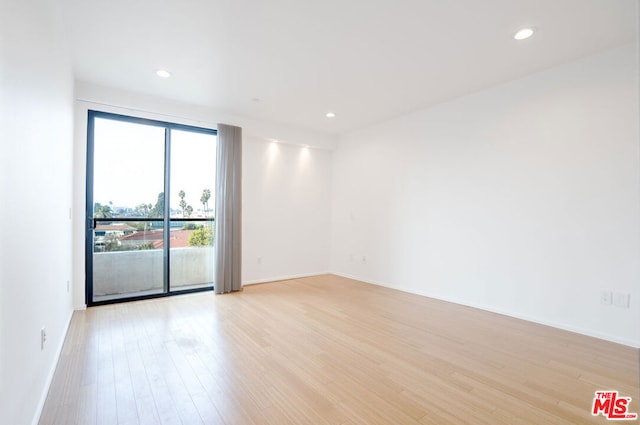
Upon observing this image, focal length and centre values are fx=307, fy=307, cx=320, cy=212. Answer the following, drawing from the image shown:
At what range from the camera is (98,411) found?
187cm

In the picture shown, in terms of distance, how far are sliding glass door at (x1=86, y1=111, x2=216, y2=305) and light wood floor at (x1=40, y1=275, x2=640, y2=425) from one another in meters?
0.59

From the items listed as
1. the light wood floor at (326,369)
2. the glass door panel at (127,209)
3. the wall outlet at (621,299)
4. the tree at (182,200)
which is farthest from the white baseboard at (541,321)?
the glass door panel at (127,209)

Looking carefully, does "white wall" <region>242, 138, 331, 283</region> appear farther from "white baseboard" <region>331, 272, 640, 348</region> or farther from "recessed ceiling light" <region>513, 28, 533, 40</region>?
"recessed ceiling light" <region>513, 28, 533, 40</region>

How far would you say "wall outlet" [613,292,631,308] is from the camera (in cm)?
288

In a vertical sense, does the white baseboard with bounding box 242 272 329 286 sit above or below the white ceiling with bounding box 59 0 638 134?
below

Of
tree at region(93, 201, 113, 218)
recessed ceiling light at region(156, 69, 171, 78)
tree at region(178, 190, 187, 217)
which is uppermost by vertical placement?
recessed ceiling light at region(156, 69, 171, 78)

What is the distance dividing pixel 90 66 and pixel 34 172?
2.18m

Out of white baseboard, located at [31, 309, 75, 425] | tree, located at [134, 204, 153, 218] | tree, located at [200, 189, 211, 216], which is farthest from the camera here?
tree, located at [200, 189, 211, 216]

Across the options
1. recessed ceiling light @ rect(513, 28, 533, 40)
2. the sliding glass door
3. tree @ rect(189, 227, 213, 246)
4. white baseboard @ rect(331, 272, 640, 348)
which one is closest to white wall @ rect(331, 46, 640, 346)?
white baseboard @ rect(331, 272, 640, 348)

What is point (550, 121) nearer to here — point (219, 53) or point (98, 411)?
point (219, 53)

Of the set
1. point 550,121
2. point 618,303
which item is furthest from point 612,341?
point 550,121

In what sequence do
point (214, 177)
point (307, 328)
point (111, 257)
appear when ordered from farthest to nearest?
1. point (214, 177)
2. point (111, 257)
3. point (307, 328)

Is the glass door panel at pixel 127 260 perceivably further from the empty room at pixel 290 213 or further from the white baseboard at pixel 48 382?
the white baseboard at pixel 48 382

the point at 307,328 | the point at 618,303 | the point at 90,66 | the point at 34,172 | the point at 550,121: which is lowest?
the point at 307,328
